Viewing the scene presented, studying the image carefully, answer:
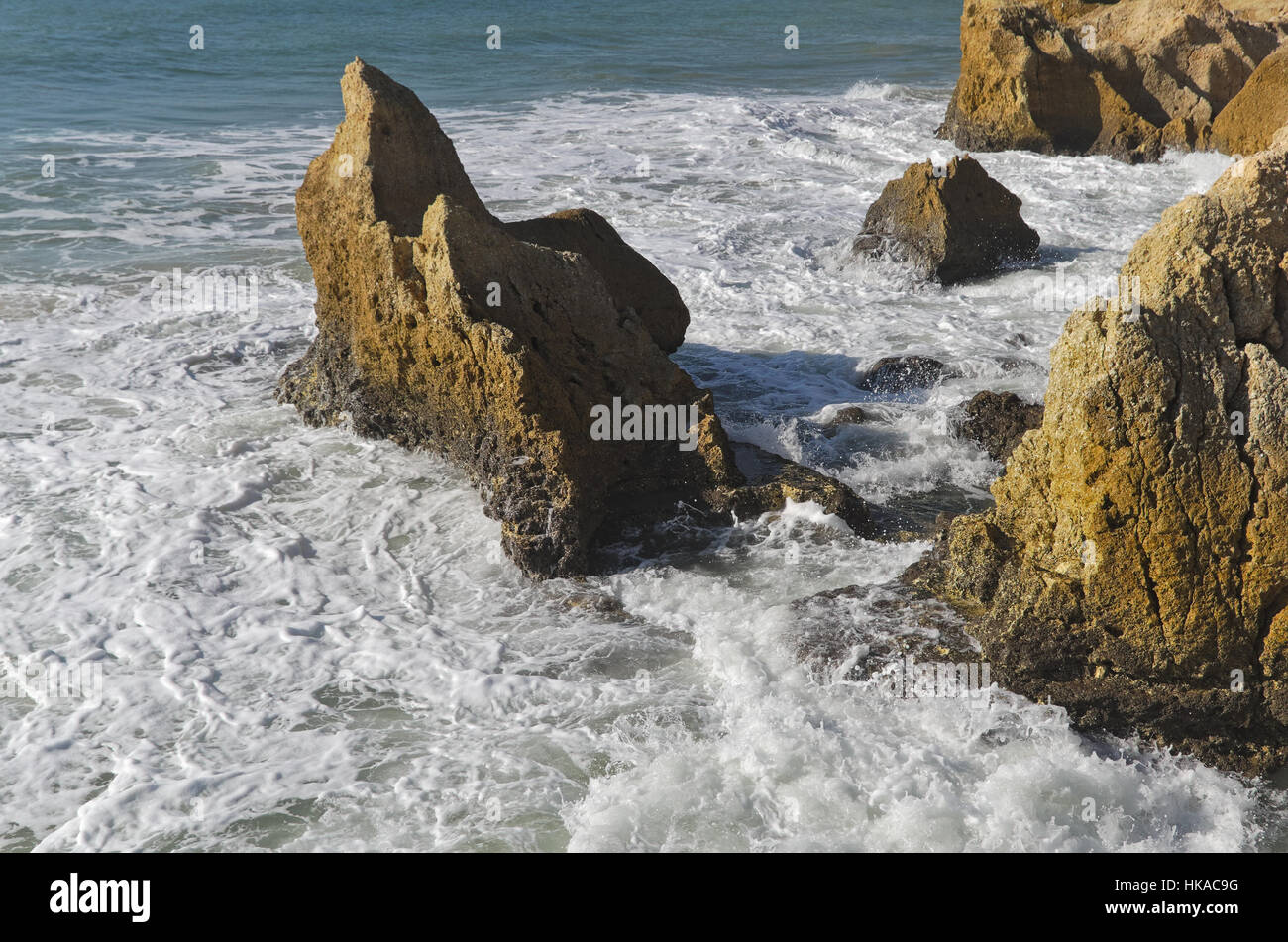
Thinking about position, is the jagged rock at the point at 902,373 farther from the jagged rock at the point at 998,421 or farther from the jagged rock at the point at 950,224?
the jagged rock at the point at 950,224

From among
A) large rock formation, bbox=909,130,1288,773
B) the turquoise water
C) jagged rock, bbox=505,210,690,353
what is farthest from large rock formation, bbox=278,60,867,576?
the turquoise water

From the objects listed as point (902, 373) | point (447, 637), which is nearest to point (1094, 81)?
point (902, 373)

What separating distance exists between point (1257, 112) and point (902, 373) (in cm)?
969

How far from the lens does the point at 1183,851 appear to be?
4.03 metres

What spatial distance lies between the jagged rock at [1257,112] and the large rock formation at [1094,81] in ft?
1.23

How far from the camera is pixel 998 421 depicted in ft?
23.6

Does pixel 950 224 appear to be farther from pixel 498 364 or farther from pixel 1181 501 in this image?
pixel 1181 501

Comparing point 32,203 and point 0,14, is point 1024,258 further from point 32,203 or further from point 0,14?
point 0,14

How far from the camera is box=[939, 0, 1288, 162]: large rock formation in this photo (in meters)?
16.0

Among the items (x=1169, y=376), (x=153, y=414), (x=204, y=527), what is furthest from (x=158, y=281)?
(x=1169, y=376)

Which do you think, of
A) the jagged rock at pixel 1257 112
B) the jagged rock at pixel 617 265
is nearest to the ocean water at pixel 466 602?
the jagged rock at pixel 617 265

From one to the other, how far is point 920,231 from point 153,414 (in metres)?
7.04

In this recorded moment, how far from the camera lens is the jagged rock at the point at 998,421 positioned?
708cm

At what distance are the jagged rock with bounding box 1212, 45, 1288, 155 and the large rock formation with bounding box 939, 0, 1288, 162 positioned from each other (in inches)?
14.8
